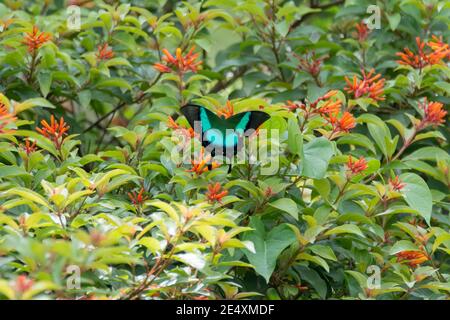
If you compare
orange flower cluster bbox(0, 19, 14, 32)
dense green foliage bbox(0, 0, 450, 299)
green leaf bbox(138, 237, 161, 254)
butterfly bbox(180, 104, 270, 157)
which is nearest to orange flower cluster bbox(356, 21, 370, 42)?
dense green foliage bbox(0, 0, 450, 299)

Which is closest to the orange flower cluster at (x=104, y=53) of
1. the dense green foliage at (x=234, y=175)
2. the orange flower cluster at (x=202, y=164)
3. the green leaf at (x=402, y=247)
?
the dense green foliage at (x=234, y=175)

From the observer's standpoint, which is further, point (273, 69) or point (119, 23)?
point (273, 69)

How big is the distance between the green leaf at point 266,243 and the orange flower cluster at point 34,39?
980mm

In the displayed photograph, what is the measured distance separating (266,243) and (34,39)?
106 centimetres

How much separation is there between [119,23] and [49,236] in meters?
1.20

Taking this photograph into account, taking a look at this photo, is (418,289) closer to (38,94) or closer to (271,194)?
Answer: (271,194)

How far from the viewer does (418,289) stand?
7.22 ft

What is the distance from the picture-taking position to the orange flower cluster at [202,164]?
2.08 metres

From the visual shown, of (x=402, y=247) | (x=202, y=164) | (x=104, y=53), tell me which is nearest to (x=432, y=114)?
(x=402, y=247)

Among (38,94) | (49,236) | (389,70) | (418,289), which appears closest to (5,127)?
(49,236)

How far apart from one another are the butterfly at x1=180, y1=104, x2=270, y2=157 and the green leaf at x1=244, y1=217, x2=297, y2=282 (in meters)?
0.21

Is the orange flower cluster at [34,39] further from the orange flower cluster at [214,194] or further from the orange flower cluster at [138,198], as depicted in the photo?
the orange flower cluster at [214,194]

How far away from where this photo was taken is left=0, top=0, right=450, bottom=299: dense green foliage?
1901 mm

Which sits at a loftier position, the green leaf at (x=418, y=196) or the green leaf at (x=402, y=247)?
the green leaf at (x=418, y=196)
